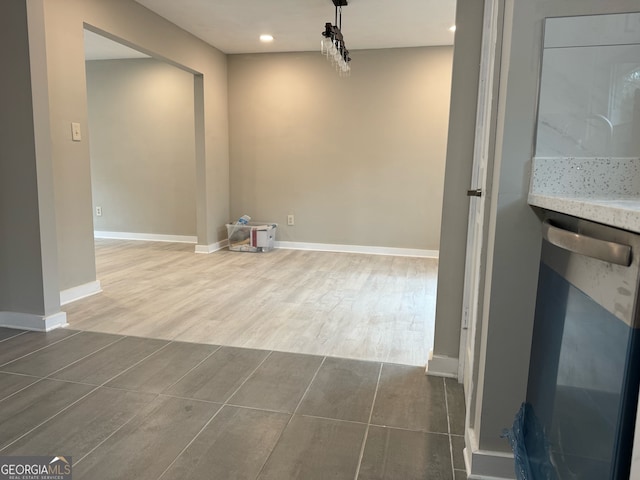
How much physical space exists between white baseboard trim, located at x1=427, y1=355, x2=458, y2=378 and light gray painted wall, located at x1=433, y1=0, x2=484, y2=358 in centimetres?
2

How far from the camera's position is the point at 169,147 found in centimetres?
546

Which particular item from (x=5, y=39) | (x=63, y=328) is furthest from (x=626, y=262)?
(x=5, y=39)

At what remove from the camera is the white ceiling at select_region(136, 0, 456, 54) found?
3.50 metres

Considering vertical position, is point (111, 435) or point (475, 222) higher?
point (475, 222)

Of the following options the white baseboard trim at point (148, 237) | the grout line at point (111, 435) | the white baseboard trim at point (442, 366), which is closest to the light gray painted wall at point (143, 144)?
the white baseboard trim at point (148, 237)

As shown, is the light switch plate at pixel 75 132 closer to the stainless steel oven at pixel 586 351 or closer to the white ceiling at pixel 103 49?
the white ceiling at pixel 103 49

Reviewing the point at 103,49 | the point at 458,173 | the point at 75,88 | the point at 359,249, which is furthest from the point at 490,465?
the point at 103,49

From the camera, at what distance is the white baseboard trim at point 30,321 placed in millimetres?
2508

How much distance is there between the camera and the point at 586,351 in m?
0.81

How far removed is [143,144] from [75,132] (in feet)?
8.41

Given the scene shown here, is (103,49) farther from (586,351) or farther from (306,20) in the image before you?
(586,351)

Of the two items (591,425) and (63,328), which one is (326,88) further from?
(591,425)

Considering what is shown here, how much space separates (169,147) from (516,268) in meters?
5.10

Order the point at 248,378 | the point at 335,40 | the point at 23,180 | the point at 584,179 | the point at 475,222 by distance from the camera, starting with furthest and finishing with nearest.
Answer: the point at 335,40 → the point at 23,180 → the point at 248,378 → the point at 475,222 → the point at 584,179
